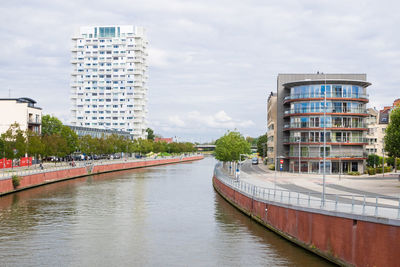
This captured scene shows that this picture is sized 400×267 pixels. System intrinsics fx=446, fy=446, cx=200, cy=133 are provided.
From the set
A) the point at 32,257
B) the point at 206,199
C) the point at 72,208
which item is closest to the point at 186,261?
the point at 32,257

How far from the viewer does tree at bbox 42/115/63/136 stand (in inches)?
4977

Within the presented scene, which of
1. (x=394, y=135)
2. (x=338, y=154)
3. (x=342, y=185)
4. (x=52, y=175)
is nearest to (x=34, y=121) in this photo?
(x=52, y=175)

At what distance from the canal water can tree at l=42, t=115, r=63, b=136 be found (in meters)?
70.1

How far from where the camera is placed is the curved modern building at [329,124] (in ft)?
280

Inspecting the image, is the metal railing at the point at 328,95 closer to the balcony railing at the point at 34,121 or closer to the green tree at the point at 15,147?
the green tree at the point at 15,147

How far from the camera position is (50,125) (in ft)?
418

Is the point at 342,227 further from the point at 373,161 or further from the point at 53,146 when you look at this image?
the point at 53,146

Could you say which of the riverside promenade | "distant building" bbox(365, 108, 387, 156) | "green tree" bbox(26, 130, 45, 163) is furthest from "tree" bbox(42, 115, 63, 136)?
the riverside promenade

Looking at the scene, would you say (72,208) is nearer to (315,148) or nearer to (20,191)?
(20,191)

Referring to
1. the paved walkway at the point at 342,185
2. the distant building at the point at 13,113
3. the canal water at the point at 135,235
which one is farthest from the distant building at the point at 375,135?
the distant building at the point at 13,113

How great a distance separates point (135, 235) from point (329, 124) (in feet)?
190

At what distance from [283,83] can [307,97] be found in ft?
32.0

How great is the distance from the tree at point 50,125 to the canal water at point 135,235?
7012 centimetres

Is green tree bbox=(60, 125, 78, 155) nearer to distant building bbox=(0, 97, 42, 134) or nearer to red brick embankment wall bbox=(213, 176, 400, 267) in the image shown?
distant building bbox=(0, 97, 42, 134)
